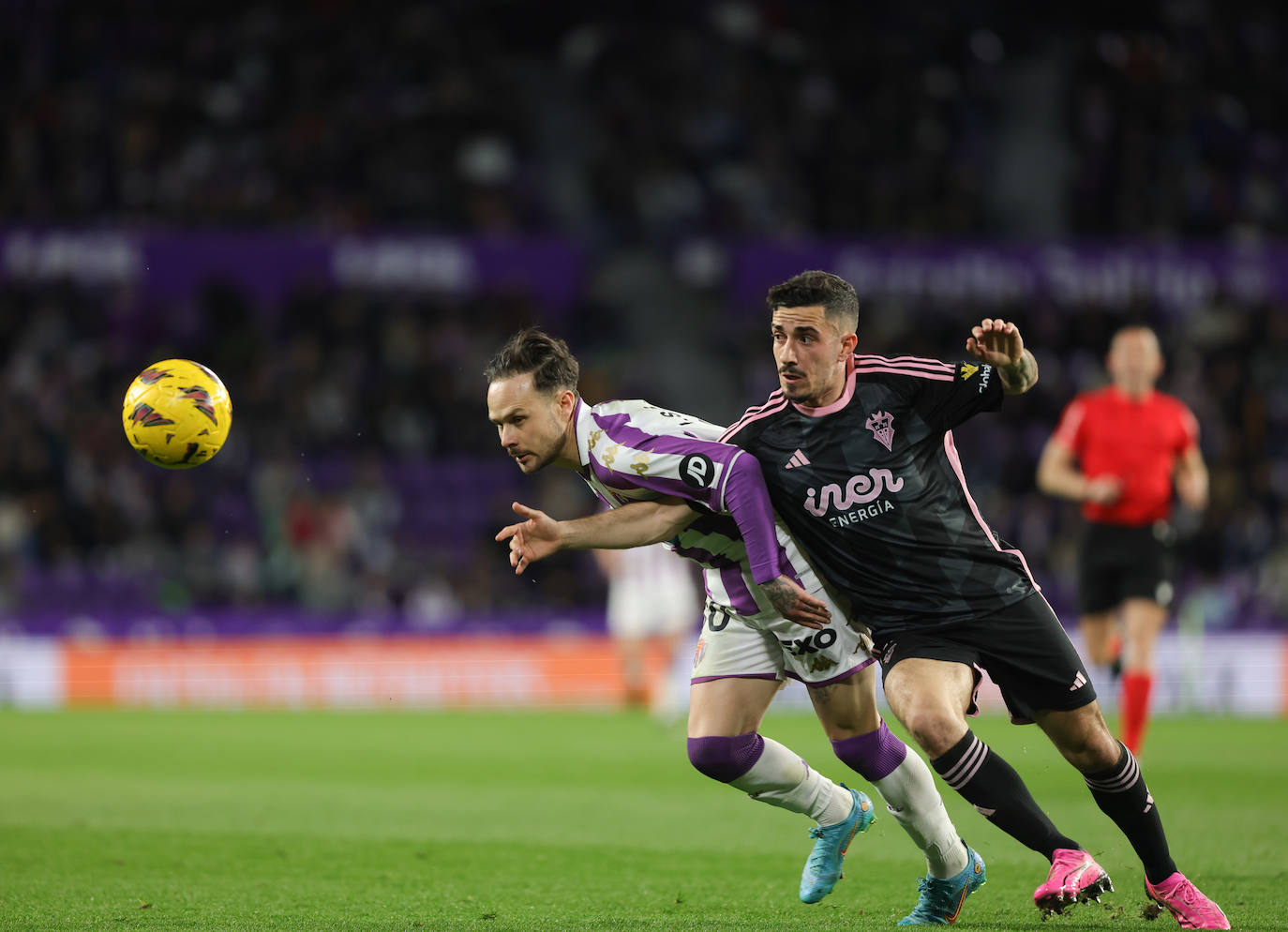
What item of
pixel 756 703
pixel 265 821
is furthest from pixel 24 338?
pixel 756 703

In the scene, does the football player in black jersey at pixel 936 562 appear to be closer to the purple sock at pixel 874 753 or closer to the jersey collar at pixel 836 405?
the jersey collar at pixel 836 405

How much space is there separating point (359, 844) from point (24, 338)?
1494 cm

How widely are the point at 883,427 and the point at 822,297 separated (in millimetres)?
498

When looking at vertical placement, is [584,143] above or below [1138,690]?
above

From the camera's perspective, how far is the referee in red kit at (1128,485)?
396 inches

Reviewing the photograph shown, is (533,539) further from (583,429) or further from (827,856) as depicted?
(827,856)

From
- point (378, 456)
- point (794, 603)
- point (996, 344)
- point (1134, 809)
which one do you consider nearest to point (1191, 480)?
point (1134, 809)

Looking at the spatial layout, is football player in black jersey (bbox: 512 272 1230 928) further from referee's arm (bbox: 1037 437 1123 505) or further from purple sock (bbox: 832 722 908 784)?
referee's arm (bbox: 1037 437 1123 505)

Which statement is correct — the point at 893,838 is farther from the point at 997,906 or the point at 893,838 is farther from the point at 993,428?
the point at 993,428

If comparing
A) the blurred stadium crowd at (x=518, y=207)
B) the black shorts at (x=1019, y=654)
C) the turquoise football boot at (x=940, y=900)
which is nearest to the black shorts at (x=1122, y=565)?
the black shorts at (x=1019, y=654)

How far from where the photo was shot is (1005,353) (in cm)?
553

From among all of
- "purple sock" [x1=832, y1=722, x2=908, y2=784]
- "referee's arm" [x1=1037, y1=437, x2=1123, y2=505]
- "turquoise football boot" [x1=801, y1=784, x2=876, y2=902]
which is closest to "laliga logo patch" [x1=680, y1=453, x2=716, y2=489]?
"purple sock" [x1=832, y1=722, x2=908, y2=784]

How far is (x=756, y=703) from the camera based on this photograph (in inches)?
235

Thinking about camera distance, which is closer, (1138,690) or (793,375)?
(793,375)
